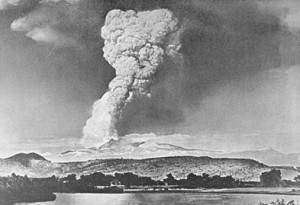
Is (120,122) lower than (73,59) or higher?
lower

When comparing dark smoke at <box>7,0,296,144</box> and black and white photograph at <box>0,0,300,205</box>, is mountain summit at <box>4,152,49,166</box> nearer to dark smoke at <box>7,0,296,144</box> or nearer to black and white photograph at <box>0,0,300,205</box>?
black and white photograph at <box>0,0,300,205</box>

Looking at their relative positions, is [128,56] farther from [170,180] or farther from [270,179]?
[270,179]

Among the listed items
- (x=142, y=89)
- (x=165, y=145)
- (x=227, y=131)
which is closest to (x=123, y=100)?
(x=142, y=89)

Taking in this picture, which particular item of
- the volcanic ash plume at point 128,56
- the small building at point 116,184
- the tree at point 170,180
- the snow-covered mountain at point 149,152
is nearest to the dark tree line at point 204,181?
the tree at point 170,180

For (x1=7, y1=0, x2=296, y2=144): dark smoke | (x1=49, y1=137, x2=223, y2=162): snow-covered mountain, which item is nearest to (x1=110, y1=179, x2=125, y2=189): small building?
(x1=49, y1=137, x2=223, y2=162): snow-covered mountain

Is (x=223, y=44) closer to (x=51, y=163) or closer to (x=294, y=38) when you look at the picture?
(x=294, y=38)

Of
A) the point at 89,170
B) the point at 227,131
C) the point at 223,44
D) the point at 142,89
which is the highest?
the point at 223,44

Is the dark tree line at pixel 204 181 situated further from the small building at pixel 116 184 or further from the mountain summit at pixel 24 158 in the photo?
the mountain summit at pixel 24 158

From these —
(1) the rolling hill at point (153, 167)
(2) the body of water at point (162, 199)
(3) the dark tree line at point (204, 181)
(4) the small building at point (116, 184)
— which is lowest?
(2) the body of water at point (162, 199)
